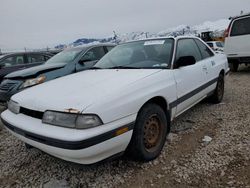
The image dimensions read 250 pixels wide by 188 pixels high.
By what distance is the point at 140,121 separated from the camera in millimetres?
2559

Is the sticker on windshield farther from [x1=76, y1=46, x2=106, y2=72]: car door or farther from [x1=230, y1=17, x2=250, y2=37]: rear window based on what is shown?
[x1=230, y1=17, x2=250, y2=37]: rear window

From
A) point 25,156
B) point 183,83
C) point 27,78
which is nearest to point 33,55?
point 27,78

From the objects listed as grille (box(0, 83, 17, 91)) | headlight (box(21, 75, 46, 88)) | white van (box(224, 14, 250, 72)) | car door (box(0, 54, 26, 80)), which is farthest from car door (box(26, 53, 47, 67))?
white van (box(224, 14, 250, 72))

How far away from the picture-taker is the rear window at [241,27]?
825 centimetres

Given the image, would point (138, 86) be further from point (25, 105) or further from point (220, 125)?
point (220, 125)

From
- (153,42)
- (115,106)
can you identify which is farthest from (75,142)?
A: (153,42)

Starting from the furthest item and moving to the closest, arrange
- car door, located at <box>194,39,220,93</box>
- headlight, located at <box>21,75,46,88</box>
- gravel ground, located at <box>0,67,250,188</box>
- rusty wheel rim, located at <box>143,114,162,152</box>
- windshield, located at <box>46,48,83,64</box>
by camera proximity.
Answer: windshield, located at <box>46,48,83,64</box>, headlight, located at <box>21,75,46,88</box>, car door, located at <box>194,39,220,93</box>, rusty wheel rim, located at <box>143,114,162,152</box>, gravel ground, located at <box>0,67,250,188</box>

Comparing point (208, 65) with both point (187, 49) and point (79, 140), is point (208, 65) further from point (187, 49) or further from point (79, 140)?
point (79, 140)

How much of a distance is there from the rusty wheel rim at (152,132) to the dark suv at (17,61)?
5.93 m

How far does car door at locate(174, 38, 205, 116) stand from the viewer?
3.28 m

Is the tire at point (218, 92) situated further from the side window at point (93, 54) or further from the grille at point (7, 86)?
the grille at point (7, 86)

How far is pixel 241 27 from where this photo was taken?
8383 millimetres

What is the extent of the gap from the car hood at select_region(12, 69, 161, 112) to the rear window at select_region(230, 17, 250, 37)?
6.80 meters

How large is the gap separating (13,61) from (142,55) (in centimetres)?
606
